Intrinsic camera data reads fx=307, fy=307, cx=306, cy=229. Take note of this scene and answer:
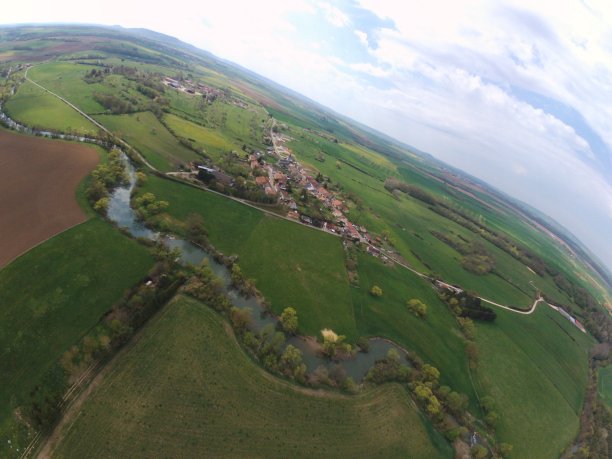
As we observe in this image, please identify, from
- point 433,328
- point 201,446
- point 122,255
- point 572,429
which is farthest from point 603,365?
point 122,255

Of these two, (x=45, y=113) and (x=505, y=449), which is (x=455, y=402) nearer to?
(x=505, y=449)

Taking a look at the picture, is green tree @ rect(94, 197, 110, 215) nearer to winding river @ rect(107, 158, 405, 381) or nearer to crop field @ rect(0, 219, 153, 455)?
winding river @ rect(107, 158, 405, 381)

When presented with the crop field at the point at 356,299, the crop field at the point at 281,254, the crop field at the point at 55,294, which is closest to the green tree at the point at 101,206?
the crop field at the point at 55,294

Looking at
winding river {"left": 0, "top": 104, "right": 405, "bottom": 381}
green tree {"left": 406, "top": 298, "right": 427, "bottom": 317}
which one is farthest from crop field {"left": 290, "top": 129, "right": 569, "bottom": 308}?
winding river {"left": 0, "top": 104, "right": 405, "bottom": 381}

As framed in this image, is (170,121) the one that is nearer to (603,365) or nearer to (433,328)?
(433,328)

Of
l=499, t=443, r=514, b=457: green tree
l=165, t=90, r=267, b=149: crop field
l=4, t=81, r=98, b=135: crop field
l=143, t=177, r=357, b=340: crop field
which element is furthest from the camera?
l=165, t=90, r=267, b=149: crop field

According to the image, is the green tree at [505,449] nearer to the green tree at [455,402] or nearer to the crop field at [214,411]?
the green tree at [455,402]

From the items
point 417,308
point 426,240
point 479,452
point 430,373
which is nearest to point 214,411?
point 430,373
